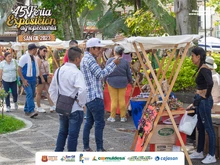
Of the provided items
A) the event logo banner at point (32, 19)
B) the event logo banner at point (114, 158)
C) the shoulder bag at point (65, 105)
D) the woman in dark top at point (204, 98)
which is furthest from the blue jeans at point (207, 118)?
the event logo banner at point (32, 19)

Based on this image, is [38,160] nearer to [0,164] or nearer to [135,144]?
[0,164]

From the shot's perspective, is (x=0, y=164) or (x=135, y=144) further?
(x=135, y=144)

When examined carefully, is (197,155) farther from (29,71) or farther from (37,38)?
(37,38)

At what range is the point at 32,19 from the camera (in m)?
24.4

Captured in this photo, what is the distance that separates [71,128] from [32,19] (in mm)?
18531

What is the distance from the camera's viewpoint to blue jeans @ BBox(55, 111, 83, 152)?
650 centimetres

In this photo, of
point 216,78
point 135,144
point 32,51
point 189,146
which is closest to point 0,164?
point 135,144

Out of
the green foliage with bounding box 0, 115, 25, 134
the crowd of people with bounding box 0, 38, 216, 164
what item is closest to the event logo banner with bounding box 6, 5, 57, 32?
the green foliage with bounding box 0, 115, 25, 134

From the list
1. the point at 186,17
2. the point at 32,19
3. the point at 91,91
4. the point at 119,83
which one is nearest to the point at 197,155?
the point at 91,91

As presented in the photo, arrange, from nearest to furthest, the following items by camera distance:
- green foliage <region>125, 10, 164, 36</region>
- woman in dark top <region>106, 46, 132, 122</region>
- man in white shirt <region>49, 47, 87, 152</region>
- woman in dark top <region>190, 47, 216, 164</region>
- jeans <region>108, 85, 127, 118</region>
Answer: man in white shirt <region>49, 47, 87, 152</region>, woman in dark top <region>190, 47, 216, 164</region>, woman in dark top <region>106, 46, 132, 122</region>, jeans <region>108, 85, 127, 118</region>, green foliage <region>125, 10, 164, 36</region>

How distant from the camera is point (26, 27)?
79.2 feet

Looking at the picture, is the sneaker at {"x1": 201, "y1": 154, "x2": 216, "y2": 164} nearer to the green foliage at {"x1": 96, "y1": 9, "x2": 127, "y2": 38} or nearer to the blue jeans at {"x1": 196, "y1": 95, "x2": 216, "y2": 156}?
the blue jeans at {"x1": 196, "y1": 95, "x2": 216, "y2": 156}

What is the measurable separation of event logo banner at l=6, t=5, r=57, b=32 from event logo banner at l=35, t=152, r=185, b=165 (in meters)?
20.9

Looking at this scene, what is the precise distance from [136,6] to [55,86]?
21.2m
